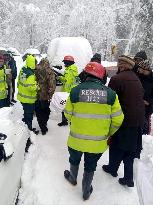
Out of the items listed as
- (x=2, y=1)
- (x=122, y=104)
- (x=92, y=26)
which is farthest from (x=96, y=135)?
(x=2, y=1)

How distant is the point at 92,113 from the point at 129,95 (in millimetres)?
732

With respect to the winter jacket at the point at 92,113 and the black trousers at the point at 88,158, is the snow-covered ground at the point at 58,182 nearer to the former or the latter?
the black trousers at the point at 88,158

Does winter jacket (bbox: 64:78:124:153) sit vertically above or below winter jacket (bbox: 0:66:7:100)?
above

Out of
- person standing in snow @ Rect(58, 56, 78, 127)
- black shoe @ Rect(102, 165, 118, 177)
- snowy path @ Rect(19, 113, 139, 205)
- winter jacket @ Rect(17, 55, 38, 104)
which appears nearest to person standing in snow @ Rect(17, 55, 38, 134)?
winter jacket @ Rect(17, 55, 38, 104)

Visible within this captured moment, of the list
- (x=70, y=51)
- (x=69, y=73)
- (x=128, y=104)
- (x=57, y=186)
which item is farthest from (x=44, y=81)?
(x=70, y=51)

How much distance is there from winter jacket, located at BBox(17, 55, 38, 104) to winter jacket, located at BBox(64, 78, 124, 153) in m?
2.35

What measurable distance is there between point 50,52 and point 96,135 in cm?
A: 683

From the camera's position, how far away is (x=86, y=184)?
531cm

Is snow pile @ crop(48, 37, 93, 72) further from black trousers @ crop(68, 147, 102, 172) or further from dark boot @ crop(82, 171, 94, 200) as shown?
dark boot @ crop(82, 171, 94, 200)

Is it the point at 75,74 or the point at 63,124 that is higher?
the point at 75,74

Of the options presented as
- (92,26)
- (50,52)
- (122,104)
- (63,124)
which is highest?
(122,104)

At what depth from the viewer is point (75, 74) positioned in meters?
8.41

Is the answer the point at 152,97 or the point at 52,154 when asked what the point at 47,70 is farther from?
the point at 152,97

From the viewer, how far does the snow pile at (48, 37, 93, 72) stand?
1098 centimetres
